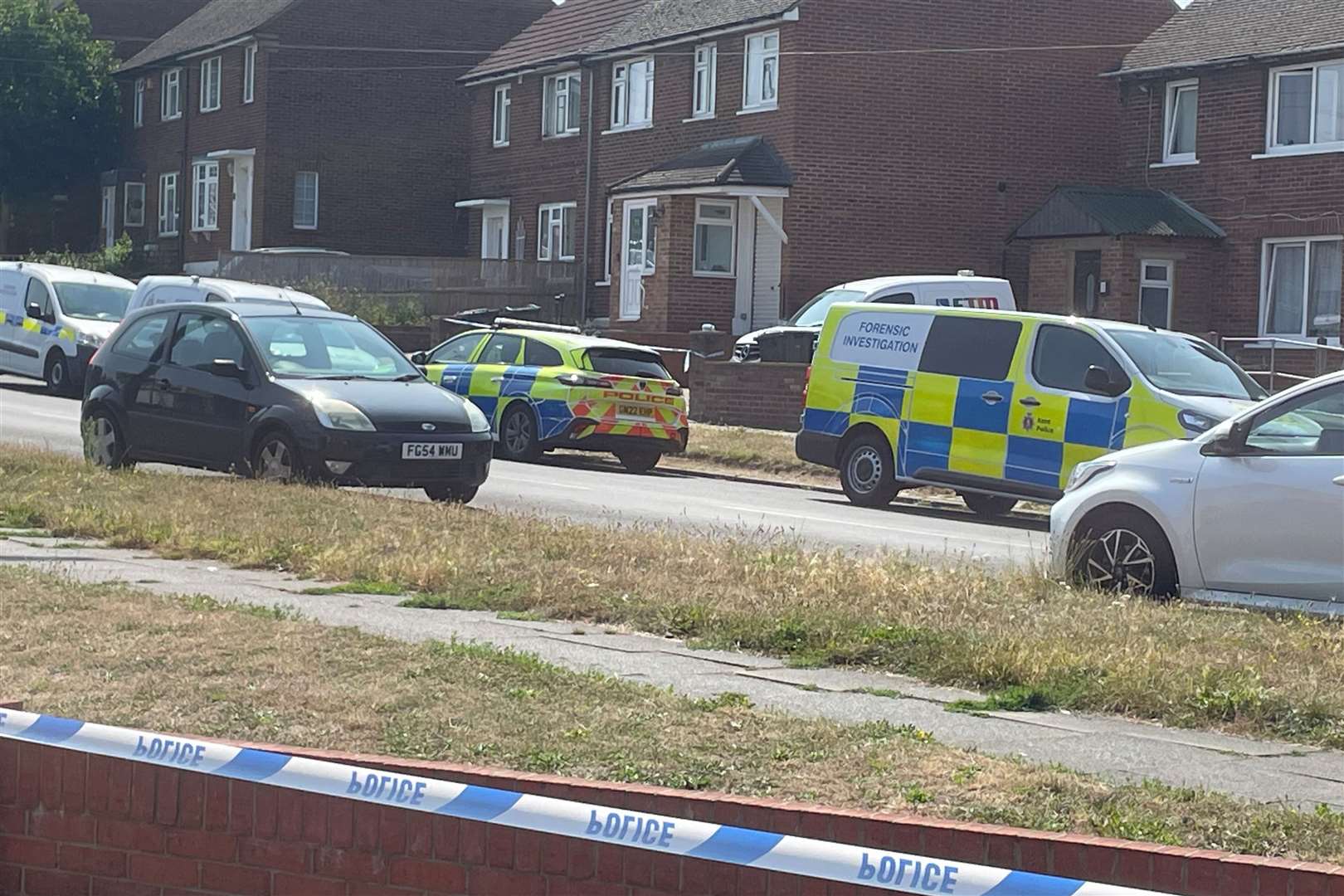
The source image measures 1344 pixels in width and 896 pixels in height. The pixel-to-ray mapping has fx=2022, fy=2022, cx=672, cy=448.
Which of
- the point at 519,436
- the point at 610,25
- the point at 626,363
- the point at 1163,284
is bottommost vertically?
the point at 519,436

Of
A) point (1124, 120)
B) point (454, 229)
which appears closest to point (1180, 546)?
point (1124, 120)

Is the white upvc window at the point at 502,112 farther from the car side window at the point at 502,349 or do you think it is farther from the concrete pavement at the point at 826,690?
the concrete pavement at the point at 826,690

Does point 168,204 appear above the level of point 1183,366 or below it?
above

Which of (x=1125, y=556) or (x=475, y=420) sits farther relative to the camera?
(x=475, y=420)

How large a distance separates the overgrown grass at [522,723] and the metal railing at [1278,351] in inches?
783

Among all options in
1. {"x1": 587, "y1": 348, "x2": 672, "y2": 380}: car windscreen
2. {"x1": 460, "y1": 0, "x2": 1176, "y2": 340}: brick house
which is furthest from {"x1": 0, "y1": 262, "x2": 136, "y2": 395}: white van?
{"x1": 460, "y1": 0, "x2": 1176, "y2": 340}: brick house

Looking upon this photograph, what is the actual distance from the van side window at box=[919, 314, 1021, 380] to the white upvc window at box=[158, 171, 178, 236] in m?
42.4

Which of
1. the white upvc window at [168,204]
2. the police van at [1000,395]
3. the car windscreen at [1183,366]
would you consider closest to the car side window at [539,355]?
the police van at [1000,395]

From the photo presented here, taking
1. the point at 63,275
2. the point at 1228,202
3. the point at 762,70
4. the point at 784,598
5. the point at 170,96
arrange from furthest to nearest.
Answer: the point at 170,96 < the point at 762,70 < the point at 1228,202 < the point at 63,275 < the point at 784,598

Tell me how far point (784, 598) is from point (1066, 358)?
333 inches

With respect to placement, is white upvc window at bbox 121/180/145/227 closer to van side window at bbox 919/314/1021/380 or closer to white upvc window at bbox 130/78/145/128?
white upvc window at bbox 130/78/145/128

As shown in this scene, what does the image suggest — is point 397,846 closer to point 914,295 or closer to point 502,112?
point 914,295

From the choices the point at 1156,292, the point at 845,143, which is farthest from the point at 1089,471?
the point at 845,143

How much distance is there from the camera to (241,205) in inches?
2096
